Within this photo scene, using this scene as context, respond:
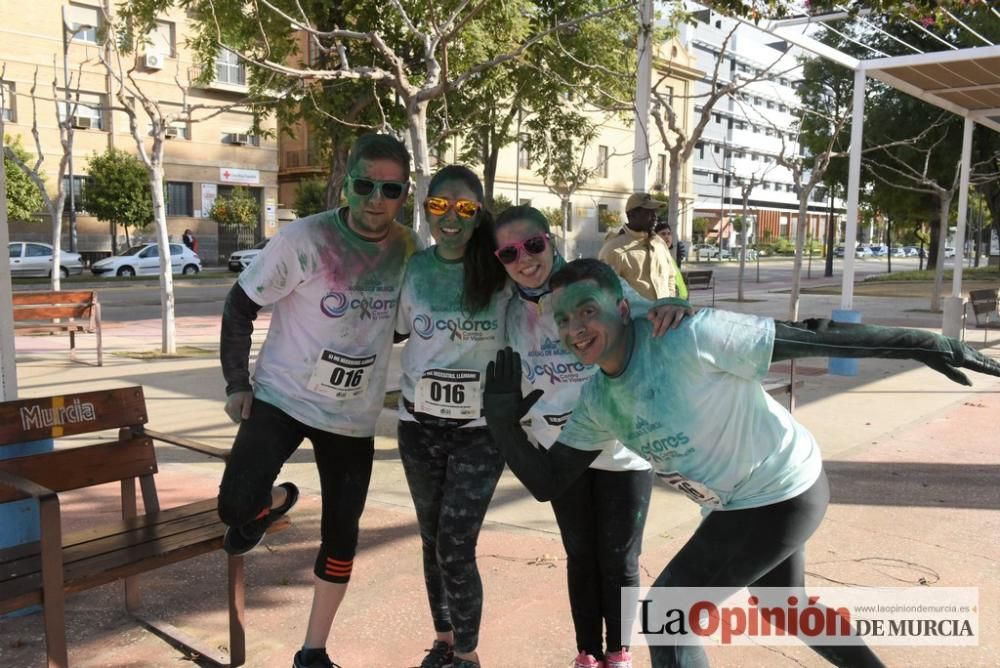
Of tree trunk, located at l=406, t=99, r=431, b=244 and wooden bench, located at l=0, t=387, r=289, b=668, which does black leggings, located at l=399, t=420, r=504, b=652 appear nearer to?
wooden bench, located at l=0, t=387, r=289, b=668

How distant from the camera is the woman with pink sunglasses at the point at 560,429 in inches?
108

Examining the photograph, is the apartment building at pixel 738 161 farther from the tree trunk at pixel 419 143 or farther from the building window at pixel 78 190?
the tree trunk at pixel 419 143

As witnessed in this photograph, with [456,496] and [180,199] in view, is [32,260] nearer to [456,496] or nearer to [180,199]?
[180,199]

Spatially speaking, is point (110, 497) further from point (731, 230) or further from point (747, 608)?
point (731, 230)

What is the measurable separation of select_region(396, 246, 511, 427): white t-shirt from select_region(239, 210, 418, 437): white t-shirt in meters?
0.13

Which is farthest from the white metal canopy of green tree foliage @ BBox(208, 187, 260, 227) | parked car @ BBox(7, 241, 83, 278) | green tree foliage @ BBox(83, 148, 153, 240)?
green tree foliage @ BBox(208, 187, 260, 227)

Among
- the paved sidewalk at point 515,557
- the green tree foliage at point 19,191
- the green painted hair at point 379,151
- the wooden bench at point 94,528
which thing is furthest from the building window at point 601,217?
the green painted hair at point 379,151

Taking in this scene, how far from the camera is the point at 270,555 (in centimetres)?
432

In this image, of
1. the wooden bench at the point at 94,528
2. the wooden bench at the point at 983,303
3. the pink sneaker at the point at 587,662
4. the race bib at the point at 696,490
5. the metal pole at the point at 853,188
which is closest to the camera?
the race bib at the point at 696,490

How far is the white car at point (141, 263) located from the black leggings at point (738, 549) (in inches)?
1125

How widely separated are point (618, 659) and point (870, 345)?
141cm

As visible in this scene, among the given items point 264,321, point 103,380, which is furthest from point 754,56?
point 103,380

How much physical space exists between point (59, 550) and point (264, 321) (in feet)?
50.4

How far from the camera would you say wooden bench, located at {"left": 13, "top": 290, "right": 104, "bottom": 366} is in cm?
1048
